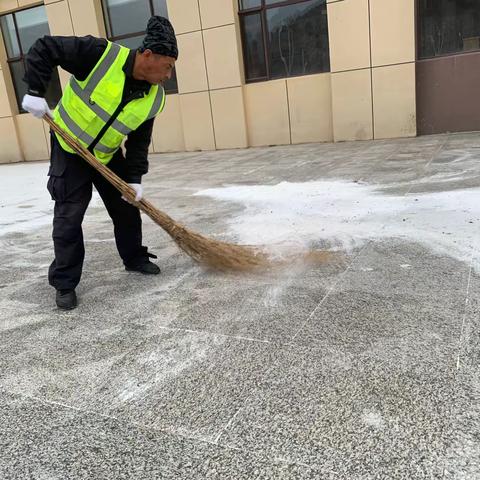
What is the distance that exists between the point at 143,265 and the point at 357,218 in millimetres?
1915

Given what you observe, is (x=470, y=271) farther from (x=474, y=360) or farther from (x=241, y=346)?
(x=241, y=346)

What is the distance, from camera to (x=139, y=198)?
326 centimetres

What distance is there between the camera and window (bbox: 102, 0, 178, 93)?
11.2 metres

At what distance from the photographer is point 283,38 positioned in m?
10.0

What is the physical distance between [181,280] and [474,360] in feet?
6.14

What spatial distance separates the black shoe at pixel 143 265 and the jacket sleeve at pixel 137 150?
557 mm

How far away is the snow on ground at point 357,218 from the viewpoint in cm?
370

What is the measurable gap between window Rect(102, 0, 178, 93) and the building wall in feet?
0.82

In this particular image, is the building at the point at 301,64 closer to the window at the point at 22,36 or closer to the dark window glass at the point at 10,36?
the window at the point at 22,36

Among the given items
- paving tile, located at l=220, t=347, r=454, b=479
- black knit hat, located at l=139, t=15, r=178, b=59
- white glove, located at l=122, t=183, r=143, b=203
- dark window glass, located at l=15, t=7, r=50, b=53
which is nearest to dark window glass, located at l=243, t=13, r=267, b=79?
dark window glass, located at l=15, t=7, r=50, b=53

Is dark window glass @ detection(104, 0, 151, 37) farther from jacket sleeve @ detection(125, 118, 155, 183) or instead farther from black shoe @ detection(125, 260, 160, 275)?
black shoe @ detection(125, 260, 160, 275)

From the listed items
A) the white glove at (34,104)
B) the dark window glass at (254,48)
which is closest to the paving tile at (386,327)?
the white glove at (34,104)

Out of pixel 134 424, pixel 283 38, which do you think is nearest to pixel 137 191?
pixel 134 424

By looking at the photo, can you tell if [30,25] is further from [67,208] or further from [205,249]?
[205,249]
